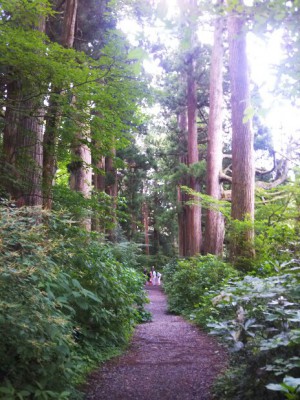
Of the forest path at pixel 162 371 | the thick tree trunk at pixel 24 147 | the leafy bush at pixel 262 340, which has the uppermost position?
the thick tree trunk at pixel 24 147

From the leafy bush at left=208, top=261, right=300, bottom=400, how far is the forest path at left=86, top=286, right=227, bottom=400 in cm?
56

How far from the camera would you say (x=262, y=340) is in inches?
117

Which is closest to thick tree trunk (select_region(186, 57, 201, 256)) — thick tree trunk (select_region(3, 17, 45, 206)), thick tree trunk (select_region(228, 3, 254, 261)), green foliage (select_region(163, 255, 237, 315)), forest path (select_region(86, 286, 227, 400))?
green foliage (select_region(163, 255, 237, 315))

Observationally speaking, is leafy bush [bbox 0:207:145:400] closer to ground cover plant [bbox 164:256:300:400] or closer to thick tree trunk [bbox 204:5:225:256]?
ground cover plant [bbox 164:256:300:400]

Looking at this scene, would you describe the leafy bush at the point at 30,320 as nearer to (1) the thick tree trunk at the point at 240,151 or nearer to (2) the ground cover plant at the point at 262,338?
(2) the ground cover plant at the point at 262,338

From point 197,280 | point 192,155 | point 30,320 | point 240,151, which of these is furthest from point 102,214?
point 192,155

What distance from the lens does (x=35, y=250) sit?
3041 millimetres

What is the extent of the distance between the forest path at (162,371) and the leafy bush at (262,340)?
1.84ft

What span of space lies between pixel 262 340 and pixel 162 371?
7.45 feet

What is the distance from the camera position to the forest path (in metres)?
3.99

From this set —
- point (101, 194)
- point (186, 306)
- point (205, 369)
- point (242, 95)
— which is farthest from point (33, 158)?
point (186, 306)

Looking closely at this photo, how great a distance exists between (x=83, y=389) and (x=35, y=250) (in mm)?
1909

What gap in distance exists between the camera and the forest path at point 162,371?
13.1ft

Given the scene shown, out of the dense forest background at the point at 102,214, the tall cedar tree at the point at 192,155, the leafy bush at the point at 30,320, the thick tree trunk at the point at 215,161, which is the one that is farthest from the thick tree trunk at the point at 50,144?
the tall cedar tree at the point at 192,155
